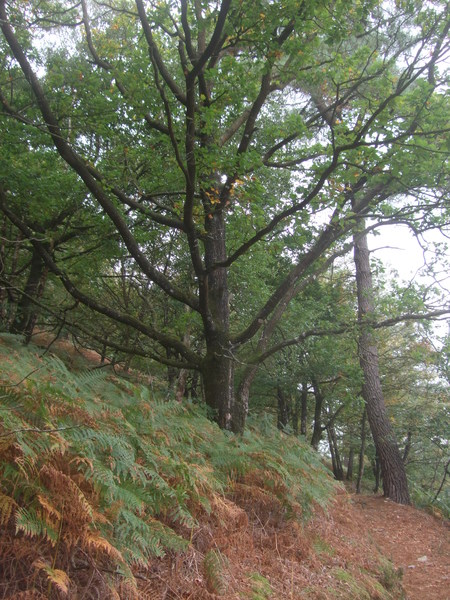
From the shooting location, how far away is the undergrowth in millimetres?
2342

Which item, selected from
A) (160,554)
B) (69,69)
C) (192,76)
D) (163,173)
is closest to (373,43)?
(163,173)

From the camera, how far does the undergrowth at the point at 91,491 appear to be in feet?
7.68

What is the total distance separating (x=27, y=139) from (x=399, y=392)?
605 inches

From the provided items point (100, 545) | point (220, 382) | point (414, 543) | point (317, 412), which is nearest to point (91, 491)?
point (100, 545)

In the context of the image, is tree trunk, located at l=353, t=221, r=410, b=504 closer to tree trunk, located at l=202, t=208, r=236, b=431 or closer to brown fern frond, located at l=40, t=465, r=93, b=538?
tree trunk, located at l=202, t=208, r=236, b=431

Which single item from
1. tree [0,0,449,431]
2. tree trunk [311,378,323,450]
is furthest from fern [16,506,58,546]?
tree trunk [311,378,323,450]

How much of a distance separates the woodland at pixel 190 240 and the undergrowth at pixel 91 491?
0.7 inches

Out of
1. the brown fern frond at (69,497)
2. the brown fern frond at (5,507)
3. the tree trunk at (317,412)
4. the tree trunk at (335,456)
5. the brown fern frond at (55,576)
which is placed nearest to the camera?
the brown fern frond at (55,576)

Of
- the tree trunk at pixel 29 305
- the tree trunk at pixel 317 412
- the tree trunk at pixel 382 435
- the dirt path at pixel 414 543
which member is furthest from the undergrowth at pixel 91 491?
the tree trunk at pixel 317 412

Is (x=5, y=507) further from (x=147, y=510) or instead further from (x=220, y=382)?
(x=220, y=382)

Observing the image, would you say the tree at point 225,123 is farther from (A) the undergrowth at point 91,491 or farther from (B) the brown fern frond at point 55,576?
(B) the brown fern frond at point 55,576

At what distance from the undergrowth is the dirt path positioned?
104 inches

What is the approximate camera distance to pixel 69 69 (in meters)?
8.86

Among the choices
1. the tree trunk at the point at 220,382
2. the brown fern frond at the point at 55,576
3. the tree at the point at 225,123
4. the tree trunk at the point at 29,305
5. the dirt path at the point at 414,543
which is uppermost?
the tree at the point at 225,123
